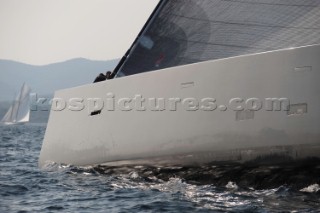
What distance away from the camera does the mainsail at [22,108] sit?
8594cm

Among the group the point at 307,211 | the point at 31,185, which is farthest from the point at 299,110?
the point at 31,185

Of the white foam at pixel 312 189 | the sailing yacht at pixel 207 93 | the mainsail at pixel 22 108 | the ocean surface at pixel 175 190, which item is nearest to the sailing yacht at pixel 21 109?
the mainsail at pixel 22 108

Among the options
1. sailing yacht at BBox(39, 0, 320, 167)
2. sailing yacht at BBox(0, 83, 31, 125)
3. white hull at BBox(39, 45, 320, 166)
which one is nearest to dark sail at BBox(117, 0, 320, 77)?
sailing yacht at BBox(39, 0, 320, 167)

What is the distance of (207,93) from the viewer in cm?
875

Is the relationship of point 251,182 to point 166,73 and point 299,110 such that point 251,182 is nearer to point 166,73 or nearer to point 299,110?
point 299,110

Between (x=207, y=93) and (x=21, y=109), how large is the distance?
83.3m

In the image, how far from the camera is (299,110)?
8.12 meters

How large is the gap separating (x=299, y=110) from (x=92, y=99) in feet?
13.4

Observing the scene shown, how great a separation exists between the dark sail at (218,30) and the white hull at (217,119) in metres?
1.01

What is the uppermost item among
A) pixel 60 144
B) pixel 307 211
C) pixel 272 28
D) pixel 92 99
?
pixel 272 28

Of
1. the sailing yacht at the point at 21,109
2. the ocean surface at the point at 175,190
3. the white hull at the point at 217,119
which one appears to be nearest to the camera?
the ocean surface at the point at 175,190

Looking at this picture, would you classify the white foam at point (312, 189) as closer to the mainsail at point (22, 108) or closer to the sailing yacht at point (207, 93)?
the sailing yacht at point (207, 93)

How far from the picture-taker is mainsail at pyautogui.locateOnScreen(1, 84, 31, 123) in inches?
3383

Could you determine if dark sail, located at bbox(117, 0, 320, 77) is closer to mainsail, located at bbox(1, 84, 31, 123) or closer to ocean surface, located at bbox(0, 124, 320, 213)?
ocean surface, located at bbox(0, 124, 320, 213)
